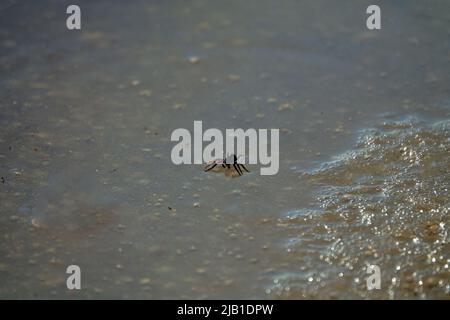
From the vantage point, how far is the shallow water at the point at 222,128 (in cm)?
258

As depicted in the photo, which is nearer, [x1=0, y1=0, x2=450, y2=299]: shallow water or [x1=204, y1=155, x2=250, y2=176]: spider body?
[x1=0, y1=0, x2=450, y2=299]: shallow water

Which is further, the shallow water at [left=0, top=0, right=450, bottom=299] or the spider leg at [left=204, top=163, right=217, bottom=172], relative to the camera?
the spider leg at [left=204, top=163, right=217, bottom=172]

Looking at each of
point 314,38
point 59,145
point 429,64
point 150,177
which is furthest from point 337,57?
point 59,145

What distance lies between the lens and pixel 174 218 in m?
2.83

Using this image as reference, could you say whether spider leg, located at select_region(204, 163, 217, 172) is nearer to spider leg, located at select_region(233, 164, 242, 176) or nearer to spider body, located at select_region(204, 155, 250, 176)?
spider body, located at select_region(204, 155, 250, 176)

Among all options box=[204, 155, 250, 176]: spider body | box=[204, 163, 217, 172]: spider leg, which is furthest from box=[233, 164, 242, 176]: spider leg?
box=[204, 163, 217, 172]: spider leg

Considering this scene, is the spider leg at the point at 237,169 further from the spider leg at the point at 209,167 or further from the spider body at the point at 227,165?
the spider leg at the point at 209,167

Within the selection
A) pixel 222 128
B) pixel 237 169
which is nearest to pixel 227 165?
pixel 237 169

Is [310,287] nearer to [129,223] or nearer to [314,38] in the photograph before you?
[129,223]

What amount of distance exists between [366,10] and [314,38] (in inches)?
17.9

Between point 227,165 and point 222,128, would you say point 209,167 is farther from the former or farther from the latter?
point 222,128

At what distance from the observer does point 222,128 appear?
10.9ft

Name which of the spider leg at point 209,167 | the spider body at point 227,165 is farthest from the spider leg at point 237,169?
the spider leg at point 209,167

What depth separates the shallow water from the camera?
2.58m
